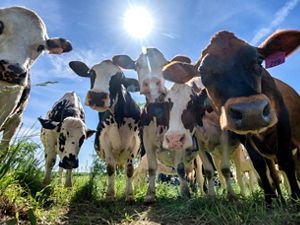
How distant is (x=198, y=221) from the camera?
4461 millimetres

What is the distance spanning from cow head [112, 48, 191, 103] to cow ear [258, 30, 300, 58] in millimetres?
2189

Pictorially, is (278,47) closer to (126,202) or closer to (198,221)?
(198,221)

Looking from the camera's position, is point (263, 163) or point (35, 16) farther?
point (35, 16)

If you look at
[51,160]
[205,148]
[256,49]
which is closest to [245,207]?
[256,49]

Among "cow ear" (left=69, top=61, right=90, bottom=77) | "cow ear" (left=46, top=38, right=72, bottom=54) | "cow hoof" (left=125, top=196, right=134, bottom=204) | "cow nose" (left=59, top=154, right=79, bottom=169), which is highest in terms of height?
"cow ear" (left=69, top=61, right=90, bottom=77)

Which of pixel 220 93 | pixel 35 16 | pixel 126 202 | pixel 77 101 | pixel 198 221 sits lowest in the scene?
pixel 198 221

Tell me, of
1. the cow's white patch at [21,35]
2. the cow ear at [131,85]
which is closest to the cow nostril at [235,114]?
the cow's white patch at [21,35]

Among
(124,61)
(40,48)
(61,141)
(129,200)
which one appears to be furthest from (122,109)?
(40,48)

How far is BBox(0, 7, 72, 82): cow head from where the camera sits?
5.10m

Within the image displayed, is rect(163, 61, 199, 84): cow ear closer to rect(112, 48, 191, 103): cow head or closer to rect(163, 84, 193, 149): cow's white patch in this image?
rect(163, 84, 193, 149): cow's white patch

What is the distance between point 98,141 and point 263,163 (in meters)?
3.65

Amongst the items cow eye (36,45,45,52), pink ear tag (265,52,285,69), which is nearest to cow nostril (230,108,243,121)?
pink ear tag (265,52,285,69)

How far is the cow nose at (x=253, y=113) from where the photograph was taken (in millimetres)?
3627

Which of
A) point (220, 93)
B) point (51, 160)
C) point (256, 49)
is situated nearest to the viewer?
point (220, 93)
